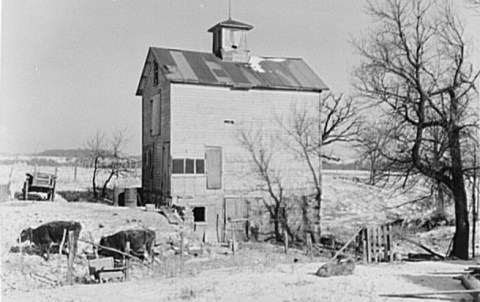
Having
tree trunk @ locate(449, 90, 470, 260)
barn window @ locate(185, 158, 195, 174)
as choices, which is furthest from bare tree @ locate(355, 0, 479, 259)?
barn window @ locate(185, 158, 195, 174)

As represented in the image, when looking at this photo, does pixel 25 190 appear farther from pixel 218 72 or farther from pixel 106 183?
pixel 218 72

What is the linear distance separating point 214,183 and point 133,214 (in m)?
2.00

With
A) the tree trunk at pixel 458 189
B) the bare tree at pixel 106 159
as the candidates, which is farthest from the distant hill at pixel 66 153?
the tree trunk at pixel 458 189

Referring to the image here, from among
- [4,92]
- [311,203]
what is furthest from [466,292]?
[311,203]

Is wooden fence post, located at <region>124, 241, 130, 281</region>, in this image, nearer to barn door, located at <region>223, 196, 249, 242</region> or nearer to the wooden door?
the wooden door

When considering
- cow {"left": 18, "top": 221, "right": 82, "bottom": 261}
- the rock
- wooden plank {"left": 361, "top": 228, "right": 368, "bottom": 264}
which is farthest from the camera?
wooden plank {"left": 361, "top": 228, "right": 368, "bottom": 264}

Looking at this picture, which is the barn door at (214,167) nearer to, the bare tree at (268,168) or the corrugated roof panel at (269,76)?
the bare tree at (268,168)

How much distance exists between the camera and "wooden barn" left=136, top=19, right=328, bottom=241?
1169 cm

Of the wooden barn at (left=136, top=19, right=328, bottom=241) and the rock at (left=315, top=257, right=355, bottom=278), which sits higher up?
the wooden barn at (left=136, top=19, right=328, bottom=241)

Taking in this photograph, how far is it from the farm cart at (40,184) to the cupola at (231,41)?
14.1 ft

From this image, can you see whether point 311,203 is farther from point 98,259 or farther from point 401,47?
point 98,259

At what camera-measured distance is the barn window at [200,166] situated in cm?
1188

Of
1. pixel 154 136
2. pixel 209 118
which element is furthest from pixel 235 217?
pixel 154 136

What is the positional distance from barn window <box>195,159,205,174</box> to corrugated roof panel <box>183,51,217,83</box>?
5.51ft
